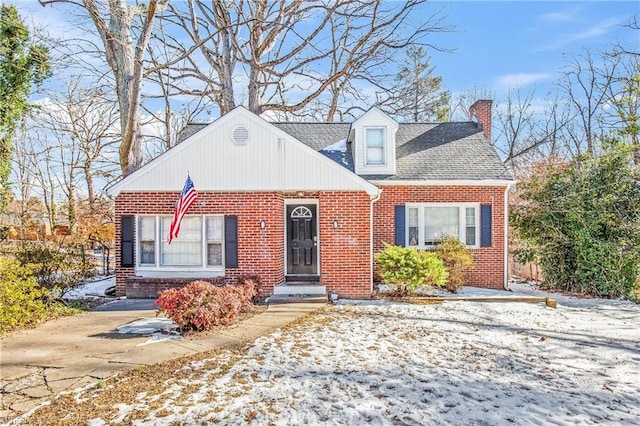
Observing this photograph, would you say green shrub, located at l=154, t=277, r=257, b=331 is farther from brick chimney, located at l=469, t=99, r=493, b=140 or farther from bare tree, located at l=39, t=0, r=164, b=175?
brick chimney, located at l=469, t=99, r=493, b=140

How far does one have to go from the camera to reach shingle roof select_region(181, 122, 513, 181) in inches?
496

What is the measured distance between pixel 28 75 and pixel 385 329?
1483 centimetres

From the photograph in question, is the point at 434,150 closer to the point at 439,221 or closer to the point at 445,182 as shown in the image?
the point at 445,182

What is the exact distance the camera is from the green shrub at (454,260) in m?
11.4

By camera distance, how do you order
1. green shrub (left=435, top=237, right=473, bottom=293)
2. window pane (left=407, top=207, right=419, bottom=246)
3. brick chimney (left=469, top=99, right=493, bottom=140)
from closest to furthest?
green shrub (left=435, top=237, right=473, bottom=293) → window pane (left=407, top=207, right=419, bottom=246) → brick chimney (left=469, top=99, right=493, bottom=140)

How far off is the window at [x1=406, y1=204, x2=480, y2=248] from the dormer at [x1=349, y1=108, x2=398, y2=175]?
1.54m

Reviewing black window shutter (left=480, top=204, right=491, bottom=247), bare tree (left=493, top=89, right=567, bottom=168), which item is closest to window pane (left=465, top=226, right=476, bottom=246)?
black window shutter (left=480, top=204, right=491, bottom=247)

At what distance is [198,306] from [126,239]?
4.81m

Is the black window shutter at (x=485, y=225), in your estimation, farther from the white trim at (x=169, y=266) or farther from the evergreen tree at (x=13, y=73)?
the evergreen tree at (x=13, y=73)

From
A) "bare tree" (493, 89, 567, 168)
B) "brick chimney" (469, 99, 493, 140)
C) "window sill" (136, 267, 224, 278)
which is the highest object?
"bare tree" (493, 89, 567, 168)

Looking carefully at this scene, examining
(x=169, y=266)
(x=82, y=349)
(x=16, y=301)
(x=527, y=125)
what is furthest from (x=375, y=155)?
(x=527, y=125)

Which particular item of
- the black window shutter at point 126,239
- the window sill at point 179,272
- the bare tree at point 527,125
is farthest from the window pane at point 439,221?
the bare tree at point 527,125

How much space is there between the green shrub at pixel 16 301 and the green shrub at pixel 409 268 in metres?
7.71

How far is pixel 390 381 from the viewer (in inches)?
200
